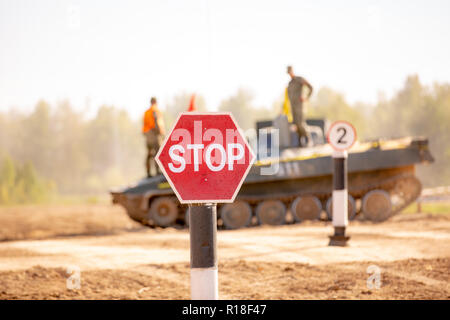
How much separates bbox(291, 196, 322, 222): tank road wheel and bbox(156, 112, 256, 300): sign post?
422 inches

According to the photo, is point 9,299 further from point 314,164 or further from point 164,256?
point 314,164

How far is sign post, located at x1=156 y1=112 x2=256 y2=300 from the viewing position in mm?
2900

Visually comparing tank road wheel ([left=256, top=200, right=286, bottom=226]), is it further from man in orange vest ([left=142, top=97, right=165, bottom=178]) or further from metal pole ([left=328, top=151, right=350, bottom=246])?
metal pole ([left=328, top=151, right=350, bottom=246])

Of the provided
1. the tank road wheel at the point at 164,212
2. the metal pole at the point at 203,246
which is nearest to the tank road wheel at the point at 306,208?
the tank road wheel at the point at 164,212

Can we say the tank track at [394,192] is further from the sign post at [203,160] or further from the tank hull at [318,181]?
the sign post at [203,160]

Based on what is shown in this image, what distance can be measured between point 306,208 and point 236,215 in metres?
1.78

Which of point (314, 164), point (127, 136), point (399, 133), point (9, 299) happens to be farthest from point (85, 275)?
point (127, 136)

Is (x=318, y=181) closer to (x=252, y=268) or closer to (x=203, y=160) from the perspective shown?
(x=252, y=268)

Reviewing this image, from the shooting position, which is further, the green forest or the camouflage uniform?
the green forest

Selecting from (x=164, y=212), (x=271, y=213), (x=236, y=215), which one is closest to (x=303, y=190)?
(x=271, y=213)

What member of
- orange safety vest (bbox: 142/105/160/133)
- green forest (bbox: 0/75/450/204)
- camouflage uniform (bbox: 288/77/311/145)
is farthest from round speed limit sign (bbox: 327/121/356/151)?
green forest (bbox: 0/75/450/204)

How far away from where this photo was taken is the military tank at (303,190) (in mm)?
13367
